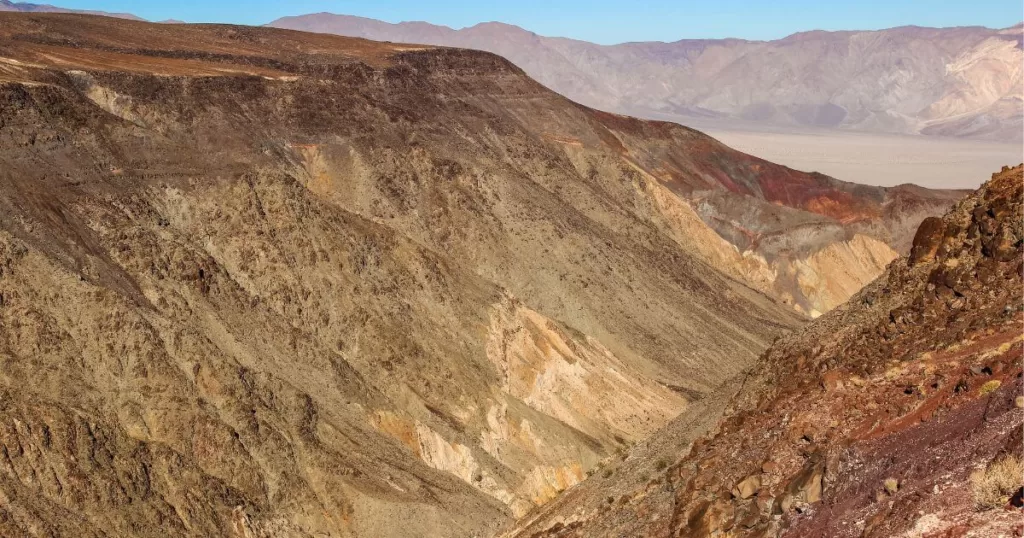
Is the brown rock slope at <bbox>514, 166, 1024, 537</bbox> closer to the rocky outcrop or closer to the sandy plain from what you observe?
the rocky outcrop

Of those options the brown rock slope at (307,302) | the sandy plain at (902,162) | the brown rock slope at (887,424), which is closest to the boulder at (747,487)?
the brown rock slope at (887,424)

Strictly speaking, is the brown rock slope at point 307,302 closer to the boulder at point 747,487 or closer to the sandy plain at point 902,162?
the boulder at point 747,487

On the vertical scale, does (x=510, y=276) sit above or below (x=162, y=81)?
below

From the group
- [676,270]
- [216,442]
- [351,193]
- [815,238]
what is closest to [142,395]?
[216,442]

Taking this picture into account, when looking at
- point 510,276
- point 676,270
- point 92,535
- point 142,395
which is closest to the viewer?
point 92,535

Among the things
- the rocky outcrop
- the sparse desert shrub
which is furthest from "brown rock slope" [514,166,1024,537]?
the rocky outcrop

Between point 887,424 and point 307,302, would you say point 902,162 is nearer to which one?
point 307,302


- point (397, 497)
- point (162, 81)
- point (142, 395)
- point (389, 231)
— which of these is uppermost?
point (162, 81)

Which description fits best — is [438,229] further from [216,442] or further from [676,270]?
[216,442]
